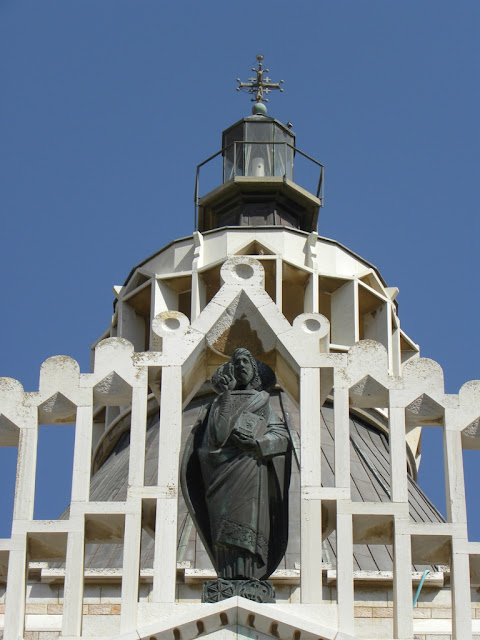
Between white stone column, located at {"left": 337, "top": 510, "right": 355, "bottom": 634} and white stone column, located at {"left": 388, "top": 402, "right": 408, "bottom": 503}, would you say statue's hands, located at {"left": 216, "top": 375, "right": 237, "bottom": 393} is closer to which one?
white stone column, located at {"left": 388, "top": 402, "right": 408, "bottom": 503}

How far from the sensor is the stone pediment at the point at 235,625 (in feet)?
77.8

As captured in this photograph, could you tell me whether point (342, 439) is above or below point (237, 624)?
above

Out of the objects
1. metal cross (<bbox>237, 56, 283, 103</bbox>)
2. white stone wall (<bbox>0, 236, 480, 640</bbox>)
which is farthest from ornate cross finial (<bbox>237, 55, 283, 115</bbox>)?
white stone wall (<bbox>0, 236, 480, 640</bbox>)

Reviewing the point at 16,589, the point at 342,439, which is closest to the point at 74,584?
the point at 16,589

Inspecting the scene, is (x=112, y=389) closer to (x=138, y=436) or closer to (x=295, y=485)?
(x=138, y=436)

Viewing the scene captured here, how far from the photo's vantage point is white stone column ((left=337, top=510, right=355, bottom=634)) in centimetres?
2419

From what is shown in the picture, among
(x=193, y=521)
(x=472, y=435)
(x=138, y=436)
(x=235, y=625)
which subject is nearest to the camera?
(x=235, y=625)

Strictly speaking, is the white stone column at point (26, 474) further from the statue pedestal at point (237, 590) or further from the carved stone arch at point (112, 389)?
the statue pedestal at point (237, 590)

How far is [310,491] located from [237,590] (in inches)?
59.5

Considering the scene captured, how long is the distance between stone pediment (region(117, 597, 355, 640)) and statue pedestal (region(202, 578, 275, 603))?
612 mm

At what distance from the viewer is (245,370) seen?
86.3 ft

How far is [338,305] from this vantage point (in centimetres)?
4166

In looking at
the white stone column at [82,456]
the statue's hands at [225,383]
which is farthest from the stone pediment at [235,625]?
the statue's hands at [225,383]

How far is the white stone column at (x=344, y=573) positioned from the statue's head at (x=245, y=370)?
2.12m
